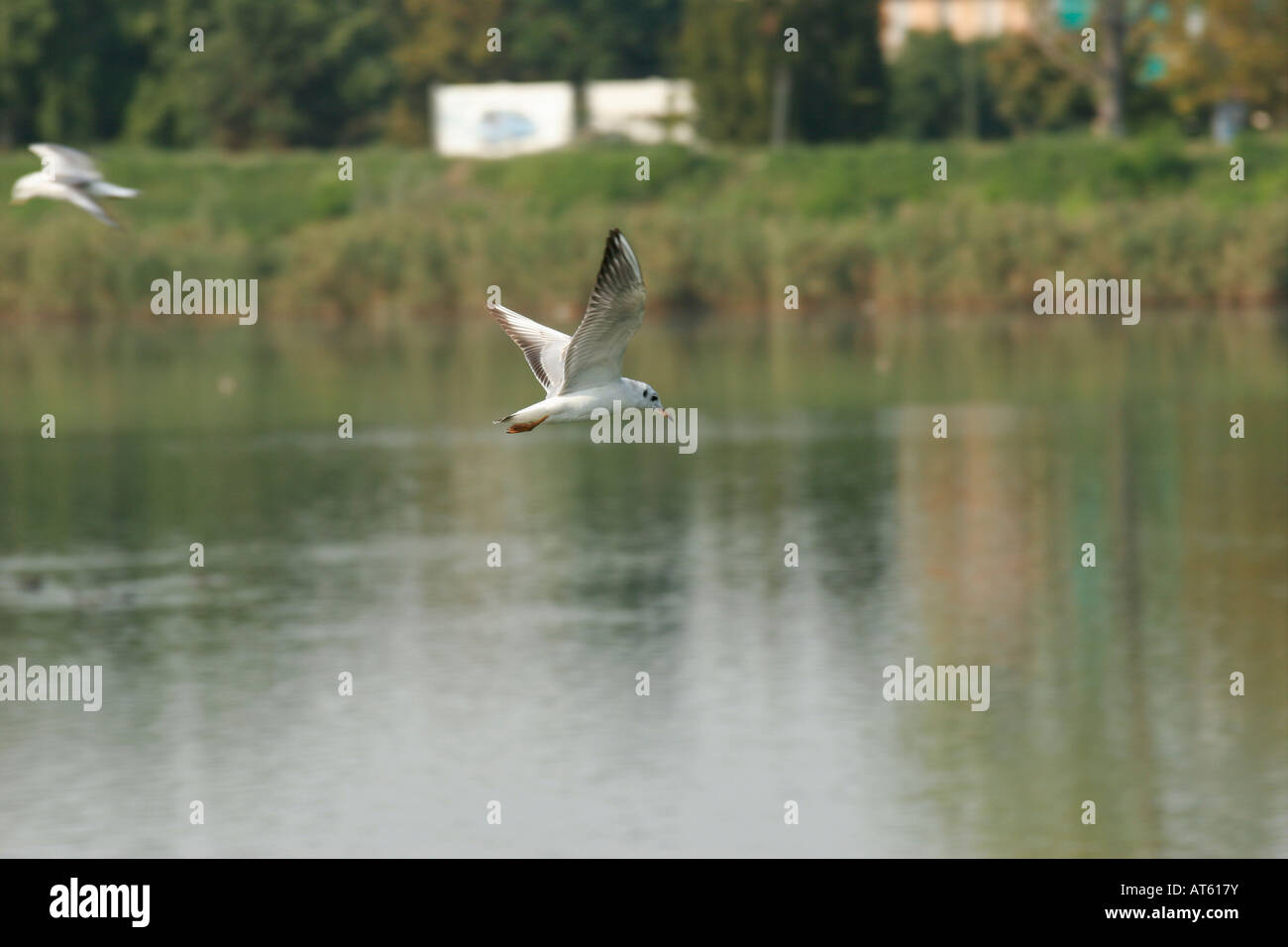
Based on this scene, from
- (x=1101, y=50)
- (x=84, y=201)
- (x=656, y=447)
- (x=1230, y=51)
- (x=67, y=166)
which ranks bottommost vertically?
(x=656, y=447)

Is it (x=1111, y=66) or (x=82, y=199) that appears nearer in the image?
(x=82, y=199)

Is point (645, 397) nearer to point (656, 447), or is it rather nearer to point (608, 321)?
point (608, 321)

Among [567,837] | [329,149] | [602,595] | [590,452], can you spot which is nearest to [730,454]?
[590,452]

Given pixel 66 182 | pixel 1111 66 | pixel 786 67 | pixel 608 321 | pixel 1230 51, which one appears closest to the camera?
pixel 608 321

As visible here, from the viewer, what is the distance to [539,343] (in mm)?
21828

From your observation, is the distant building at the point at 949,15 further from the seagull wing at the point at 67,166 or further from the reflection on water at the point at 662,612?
the seagull wing at the point at 67,166

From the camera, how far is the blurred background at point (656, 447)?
4400 cm

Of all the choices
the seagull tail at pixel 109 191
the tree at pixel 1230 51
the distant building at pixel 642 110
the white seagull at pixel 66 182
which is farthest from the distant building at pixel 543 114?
the seagull tail at pixel 109 191

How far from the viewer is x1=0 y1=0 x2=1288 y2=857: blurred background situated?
4400cm

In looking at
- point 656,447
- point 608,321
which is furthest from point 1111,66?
point 608,321

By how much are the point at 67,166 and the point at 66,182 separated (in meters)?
0.39

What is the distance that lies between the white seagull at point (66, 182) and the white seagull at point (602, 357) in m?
4.19
